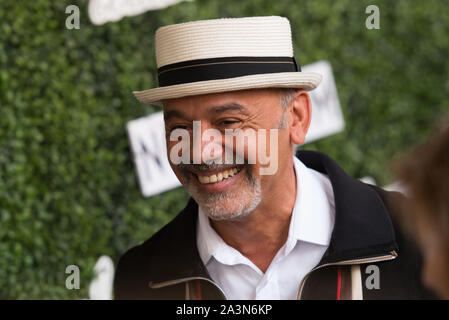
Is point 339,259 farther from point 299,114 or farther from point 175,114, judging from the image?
point 175,114

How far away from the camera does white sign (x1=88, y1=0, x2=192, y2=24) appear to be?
12.4 ft

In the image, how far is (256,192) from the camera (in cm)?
203

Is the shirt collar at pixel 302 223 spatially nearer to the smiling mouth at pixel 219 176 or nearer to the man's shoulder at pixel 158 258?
the man's shoulder at pixel 158 258

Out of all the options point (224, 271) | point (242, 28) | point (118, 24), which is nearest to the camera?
point (242, 28)

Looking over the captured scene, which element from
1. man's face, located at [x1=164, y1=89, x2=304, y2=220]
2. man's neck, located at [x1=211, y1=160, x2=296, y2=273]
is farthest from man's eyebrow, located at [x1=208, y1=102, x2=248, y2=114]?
man's neck, located at [x1=211, y1=160, x2=296, y2=273]

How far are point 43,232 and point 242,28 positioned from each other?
7.64ft

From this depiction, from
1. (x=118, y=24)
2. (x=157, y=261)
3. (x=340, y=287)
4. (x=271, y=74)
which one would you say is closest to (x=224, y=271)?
(x=157, y=261)

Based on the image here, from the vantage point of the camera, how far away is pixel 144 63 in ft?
13.2

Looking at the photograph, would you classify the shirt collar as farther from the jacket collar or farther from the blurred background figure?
the blurred background figure

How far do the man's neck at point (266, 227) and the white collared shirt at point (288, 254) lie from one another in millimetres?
29

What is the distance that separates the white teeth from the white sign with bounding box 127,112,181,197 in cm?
180

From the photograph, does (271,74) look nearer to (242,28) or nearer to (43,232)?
(242,28)

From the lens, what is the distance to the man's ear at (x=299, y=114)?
2139 millimetres

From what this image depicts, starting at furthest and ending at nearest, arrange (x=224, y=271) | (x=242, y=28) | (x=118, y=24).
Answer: (x=118, y=24), (x=224, y=271), (x=242, y=28)
